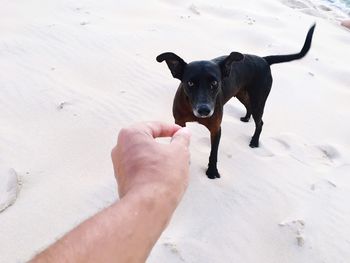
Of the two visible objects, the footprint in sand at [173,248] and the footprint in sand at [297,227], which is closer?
the footprint in sand at [173,248]

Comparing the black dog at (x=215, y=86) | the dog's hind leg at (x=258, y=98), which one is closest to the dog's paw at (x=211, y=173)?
the black dog at (x=215, y=86)

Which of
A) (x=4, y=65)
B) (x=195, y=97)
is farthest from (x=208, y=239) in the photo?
(x=4, y=65)

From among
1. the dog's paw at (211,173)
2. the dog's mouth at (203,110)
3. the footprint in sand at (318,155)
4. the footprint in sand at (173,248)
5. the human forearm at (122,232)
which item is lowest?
the footprint in sand at (318,155)

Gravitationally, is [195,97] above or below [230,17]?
above

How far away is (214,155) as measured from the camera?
12.0ft

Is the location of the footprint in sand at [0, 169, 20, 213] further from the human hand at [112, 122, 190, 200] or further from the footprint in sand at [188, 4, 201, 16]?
the footprint in sand at [188, 4, 201, 16]

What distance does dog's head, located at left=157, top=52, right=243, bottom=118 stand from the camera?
10.4 ft

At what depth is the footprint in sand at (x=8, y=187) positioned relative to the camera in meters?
3.09

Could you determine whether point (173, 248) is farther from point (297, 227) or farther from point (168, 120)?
point (168, 120)

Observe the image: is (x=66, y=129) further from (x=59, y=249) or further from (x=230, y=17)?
(x=230, y=17)

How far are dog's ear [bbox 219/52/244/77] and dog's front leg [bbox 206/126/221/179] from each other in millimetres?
490

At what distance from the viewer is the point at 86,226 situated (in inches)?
49.2

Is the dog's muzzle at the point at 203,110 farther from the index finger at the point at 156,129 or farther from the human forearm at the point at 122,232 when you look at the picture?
the human forearm at the point at 122,232

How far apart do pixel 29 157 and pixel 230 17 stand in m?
5.13
